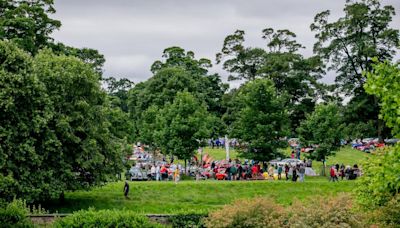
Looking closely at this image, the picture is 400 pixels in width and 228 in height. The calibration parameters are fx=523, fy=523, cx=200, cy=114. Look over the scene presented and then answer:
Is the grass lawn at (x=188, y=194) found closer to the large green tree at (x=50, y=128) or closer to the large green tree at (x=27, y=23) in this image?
the large green tree at (x=50, y=128)

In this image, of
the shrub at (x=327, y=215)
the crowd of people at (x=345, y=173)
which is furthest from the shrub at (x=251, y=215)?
the crowd of people at (x=345, y=173)

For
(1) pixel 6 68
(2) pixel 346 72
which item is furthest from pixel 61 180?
(2) pixel 346 72

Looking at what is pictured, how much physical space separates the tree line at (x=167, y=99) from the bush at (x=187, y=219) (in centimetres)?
863

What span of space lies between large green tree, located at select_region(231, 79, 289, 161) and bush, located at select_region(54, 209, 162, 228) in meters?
23.6

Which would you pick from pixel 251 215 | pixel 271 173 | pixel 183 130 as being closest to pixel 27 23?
pixel 183 130

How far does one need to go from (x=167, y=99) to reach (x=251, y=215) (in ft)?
176

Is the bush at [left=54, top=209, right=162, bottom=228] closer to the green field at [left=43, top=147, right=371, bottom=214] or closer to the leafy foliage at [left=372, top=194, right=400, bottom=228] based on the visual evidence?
the leafy foliage at [left=372, top=194, right=400, bottom=228]

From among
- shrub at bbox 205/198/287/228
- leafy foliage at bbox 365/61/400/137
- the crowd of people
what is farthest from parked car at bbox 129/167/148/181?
leafy foliage at bbox 365/61/400/137

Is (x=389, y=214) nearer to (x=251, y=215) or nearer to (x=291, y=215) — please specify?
(x=291, y=215)

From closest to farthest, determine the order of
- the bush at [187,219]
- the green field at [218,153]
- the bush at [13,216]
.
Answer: the bush at [13,216] → the bush at [187,219] → the green field at [218,153]

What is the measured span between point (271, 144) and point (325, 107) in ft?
20.9

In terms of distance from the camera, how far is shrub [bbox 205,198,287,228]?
2078 cm

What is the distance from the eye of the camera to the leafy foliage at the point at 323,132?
148 ft

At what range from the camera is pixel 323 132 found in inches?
1800
